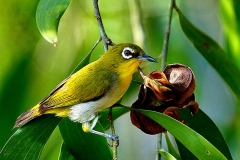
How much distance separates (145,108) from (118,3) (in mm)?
1039

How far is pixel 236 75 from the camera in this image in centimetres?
151

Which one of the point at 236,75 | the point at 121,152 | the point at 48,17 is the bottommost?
the point at 121,152

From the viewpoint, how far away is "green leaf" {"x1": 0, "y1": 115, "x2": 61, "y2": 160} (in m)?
1.23

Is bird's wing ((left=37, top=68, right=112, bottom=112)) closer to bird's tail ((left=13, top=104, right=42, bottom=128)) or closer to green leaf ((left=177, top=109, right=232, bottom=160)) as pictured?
bird's tail ((left=13, top=104, right=42, bottom=128))

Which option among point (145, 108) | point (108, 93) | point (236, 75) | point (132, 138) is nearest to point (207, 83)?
point (132, 138)

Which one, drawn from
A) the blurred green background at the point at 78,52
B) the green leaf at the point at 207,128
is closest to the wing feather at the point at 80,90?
the green leaf at the point at 207,128

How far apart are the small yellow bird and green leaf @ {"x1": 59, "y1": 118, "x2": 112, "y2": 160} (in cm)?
3

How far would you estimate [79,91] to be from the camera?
4.75 ft

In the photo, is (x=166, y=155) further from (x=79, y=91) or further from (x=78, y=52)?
(x=78, y=52)

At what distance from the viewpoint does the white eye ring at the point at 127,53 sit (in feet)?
4.72

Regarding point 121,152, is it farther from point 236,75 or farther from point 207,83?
point 236,75

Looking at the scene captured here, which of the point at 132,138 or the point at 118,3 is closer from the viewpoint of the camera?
the point at 118,3

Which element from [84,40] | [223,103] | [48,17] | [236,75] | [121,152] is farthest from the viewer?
[121,152]

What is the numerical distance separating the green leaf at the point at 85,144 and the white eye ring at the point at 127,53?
0.73 ft
